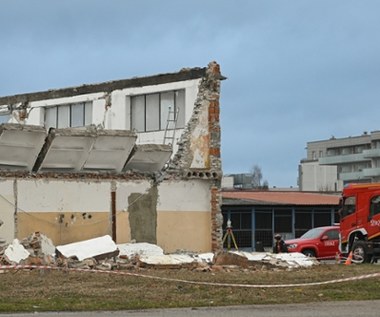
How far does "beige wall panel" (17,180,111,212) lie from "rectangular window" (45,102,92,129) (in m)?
8.49

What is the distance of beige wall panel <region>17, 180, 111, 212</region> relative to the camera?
3039cm

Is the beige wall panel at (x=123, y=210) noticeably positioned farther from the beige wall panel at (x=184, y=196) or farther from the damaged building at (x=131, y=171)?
the beige wall panel at (x=184, y=196)

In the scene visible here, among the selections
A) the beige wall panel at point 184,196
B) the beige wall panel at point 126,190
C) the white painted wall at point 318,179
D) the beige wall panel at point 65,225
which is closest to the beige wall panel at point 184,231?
the beige wall panel at point 184,196

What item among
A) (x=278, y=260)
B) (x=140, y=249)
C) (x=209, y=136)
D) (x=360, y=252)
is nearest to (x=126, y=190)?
(x=140, y=249)

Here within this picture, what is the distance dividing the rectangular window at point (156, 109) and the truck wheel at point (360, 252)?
8.40 metres

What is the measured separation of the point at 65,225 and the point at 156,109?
309 inches

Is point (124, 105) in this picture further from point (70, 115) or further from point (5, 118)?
point (5, 118)

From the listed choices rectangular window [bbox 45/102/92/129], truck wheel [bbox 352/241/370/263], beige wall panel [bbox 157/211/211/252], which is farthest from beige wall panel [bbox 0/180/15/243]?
truck wheel [bbox 352/241/370/263]

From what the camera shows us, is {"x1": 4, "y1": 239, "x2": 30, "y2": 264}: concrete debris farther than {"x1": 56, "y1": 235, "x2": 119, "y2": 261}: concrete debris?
No

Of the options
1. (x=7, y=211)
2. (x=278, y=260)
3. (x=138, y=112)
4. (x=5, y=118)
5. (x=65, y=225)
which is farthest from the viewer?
(x=5, y=118)

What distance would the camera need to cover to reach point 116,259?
2698 centimetres

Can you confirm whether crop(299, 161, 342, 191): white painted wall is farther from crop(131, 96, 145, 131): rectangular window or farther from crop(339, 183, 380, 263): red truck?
crop(339, 183, 380, 263): red truck

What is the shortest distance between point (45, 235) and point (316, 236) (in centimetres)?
1360

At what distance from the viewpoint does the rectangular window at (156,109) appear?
35.5 meters
